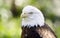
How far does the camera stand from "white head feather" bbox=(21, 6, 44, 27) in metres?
4.46

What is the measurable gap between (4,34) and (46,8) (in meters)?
1.26

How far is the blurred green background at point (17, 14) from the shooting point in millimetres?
6500

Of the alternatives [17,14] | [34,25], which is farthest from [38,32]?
[17,14]

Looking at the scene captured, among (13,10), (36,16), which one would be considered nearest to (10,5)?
(13,10)

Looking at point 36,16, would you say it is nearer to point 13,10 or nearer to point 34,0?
point 34,0

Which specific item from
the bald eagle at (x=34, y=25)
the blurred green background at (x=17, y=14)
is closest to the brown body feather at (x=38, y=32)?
the bald eagle at (x=34, y=25)

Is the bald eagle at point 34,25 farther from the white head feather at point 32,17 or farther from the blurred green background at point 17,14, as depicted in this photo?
the blurred green background at point 17,14

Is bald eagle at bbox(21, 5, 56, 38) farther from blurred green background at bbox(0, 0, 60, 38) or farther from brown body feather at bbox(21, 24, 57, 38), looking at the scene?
blurred green background at bbox(0, 0, 60, 38)

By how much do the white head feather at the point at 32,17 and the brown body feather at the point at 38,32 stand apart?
0.06 meters

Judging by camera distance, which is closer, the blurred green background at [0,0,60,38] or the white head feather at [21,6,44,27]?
the white head feather at [21,6,44,27]

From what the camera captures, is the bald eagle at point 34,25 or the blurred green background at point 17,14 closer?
the bald eagle at point 34,25

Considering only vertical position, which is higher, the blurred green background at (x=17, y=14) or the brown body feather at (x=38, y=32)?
the blurred green background at (x=17, y=14)

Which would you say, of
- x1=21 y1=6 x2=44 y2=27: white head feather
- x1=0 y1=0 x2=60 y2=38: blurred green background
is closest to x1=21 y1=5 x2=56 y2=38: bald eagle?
x1=21 y1=6 x2=44 y2=27: white head feather

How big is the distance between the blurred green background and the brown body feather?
5.47 feet
